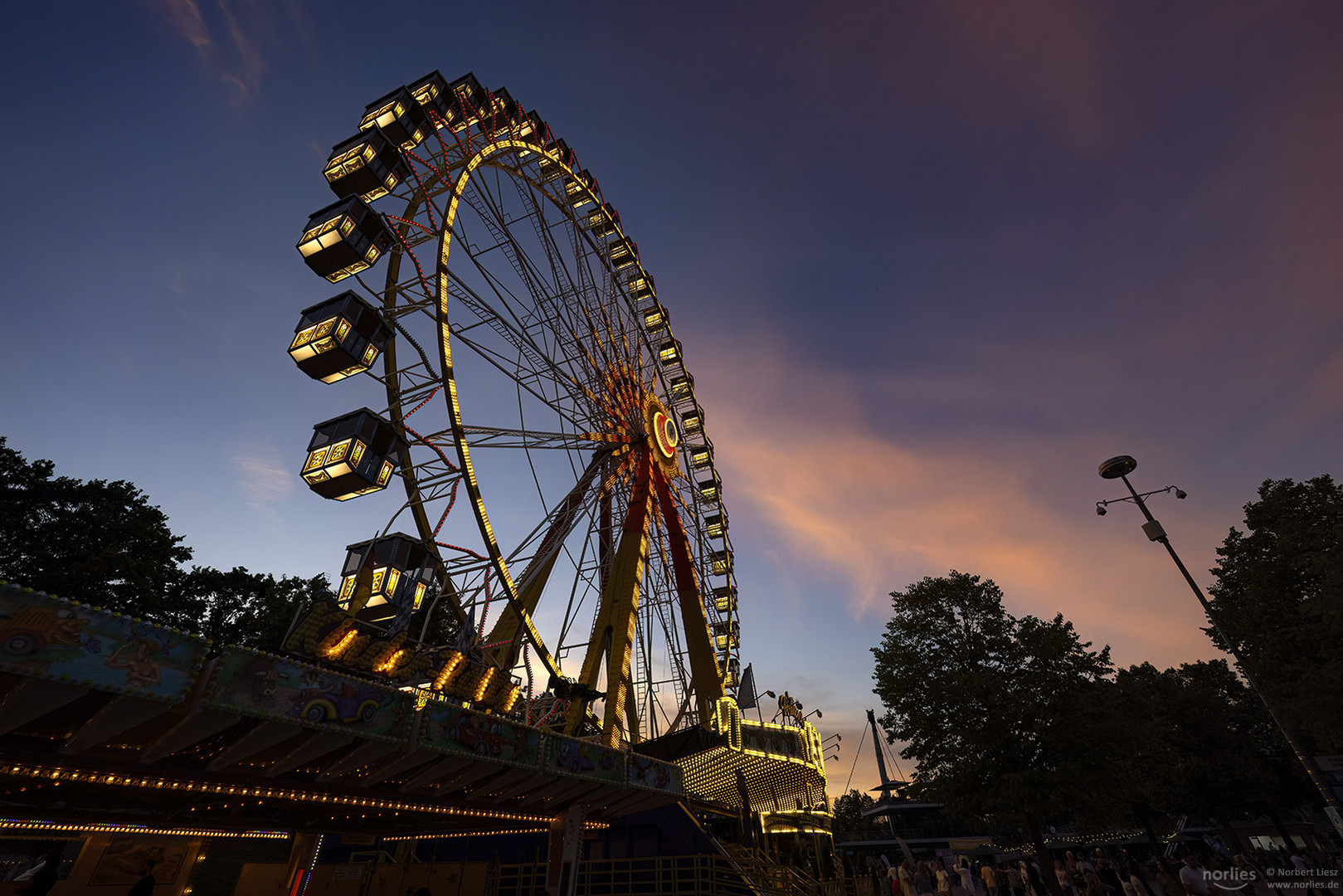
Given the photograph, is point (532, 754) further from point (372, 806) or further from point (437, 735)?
point (372, 806)

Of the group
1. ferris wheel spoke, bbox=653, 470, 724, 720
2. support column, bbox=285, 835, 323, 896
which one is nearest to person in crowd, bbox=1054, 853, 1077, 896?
ferris wheel spoke, bbox=653, 470, 724, 720

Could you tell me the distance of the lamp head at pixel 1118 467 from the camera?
1528cm

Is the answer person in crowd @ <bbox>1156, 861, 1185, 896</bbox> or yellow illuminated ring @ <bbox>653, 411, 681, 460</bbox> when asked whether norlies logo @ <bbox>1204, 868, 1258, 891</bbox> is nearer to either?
person in crowd @ <bbox>1156, 861, 1185, 896</bbox>

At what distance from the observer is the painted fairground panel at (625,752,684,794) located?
1550cm

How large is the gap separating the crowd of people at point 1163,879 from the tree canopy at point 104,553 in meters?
27.1

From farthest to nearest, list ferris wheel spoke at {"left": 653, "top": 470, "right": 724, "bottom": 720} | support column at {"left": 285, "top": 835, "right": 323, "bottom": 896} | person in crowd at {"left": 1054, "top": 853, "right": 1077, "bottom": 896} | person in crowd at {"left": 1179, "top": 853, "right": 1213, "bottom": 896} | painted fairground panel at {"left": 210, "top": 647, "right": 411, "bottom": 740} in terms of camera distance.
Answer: ferris wheel spoke at {"left": 653, "top": 470, "right": 724, "bottom": 720}
person in crowd at {"left": 1054, "top": 853, "right": 1077, "bottom": 896}
support column at {"left": 285, "top": 835, "right": 323, "bottom": 896}
person in crowd at {"left": 1179, "top": 853, "right": 1213, "bottom": 896}
painted fairground panel at {"left": 210, "top": 647, "right": 411, "bottom": 740}

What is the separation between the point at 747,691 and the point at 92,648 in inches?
939

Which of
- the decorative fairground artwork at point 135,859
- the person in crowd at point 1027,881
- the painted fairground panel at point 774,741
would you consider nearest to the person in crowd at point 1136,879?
the person in crowd at point 1027,881

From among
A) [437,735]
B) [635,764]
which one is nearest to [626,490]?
[635,764]

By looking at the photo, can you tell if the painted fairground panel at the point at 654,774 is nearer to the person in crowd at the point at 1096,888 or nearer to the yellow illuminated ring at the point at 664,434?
the yellow illuminated ring at the point at 664,434

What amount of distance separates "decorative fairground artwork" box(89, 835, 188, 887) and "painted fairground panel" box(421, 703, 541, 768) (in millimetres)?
9380

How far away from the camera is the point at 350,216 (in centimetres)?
1514

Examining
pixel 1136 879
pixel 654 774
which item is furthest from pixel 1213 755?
pixel 654 774

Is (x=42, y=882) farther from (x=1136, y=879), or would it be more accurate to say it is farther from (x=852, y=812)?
(x=852, y=812)
